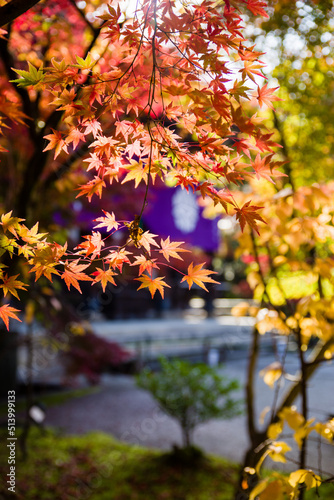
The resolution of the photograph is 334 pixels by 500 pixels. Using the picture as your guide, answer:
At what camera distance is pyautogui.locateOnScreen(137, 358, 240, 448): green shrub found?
16.1ft

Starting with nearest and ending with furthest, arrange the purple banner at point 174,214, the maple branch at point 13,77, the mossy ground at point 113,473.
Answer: the maple branch at point 13,77 < the mossy ground at point 113,473 < the purple banner at point 174,214

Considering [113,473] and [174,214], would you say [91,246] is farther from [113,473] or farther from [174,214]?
[174,214]

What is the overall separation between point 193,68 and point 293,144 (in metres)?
3.54

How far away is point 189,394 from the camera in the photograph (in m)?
4.98

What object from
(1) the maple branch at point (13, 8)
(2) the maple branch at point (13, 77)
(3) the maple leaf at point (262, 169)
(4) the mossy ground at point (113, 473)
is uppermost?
(2) the maple branch at point (13, 77)

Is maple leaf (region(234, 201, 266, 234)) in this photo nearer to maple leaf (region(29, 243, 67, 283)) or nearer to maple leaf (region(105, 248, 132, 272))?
maple leaf (region(105, 248, 132, 272))

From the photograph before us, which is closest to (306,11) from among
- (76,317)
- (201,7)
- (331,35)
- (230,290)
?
(331,35)

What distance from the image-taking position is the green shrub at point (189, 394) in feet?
16.1

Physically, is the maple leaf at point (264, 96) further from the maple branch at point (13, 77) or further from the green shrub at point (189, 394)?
the green shrub at point (189, 394)

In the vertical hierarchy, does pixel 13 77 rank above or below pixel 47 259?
above

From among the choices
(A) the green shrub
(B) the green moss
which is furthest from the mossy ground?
(A) the green shrub

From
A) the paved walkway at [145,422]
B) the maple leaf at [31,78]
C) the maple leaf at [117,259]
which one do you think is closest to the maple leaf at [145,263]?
the maple leaf at [117,259]

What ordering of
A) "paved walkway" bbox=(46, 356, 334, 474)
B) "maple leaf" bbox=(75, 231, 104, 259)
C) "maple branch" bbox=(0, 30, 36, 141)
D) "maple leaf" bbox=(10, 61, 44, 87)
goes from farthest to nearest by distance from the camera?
"paved walkway" bbox=(46, 356, 334, 474) < "maple branch" bbox=(0, 30, 36, 141) < "maple leaf" bbox=(75, 231, 104, 259) < "maple leaf" bbox=(10, 61, 44, 87)

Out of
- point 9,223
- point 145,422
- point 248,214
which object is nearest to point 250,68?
point 248,214
